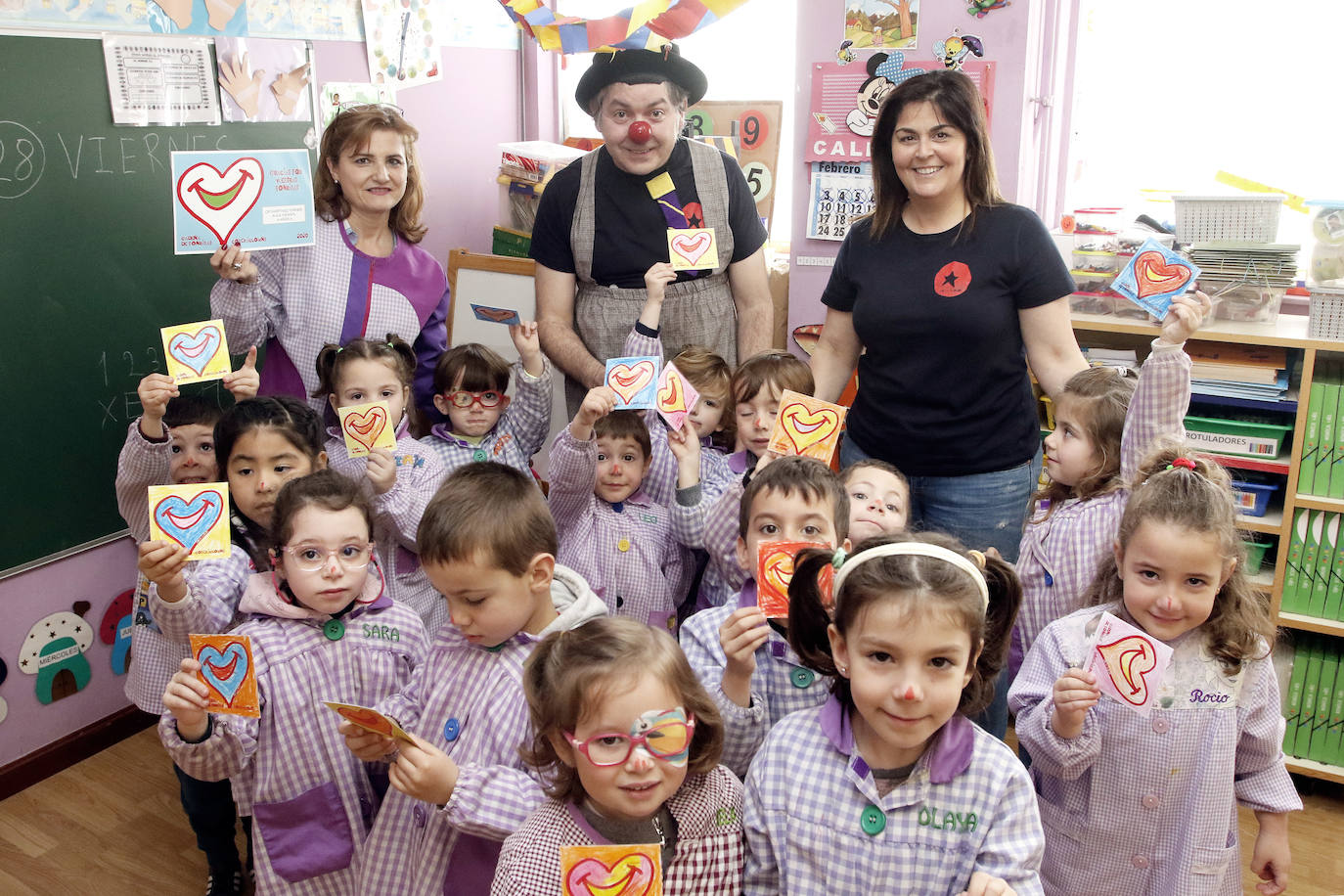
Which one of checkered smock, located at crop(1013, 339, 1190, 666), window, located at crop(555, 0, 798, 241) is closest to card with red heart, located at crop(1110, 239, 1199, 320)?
checkered smock, located at crop(1013, 339, 1190, 666)

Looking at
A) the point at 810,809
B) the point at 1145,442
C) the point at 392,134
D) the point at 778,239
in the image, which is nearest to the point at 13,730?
the point at 392,134

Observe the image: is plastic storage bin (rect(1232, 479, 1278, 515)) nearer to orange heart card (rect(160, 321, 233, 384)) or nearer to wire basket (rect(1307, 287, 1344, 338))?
wire basket (rect(1307, 287, 1344, 338))

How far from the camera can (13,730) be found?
3.12 m

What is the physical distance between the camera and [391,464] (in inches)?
98.0

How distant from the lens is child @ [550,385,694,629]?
268 cm

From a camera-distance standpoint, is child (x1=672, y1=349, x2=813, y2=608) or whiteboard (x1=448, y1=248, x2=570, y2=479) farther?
whiteboard (x1=448, y1=248, x2=570, y2=479)

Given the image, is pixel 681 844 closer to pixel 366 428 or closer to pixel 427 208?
pixel 366 428

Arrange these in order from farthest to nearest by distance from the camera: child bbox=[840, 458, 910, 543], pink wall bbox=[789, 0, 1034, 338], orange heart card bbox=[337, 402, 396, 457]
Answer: pink wall bbox=[789, 0, 1034, 338]
orange heart card bbox=[337, 402, 396, 457]
child bbox=[840, 458, 910, 543]

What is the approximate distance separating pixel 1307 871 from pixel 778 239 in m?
3.18

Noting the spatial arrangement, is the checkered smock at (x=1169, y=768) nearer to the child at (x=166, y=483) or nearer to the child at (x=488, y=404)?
the child at (x=488, y=404)

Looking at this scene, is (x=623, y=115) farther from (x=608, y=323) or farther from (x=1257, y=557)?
(x=1257, y=557)

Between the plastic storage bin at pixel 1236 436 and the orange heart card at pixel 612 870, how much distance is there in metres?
2.42

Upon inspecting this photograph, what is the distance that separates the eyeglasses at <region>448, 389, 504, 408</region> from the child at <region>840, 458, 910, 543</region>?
0.99 meters

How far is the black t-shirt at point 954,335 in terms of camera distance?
2438 mm
